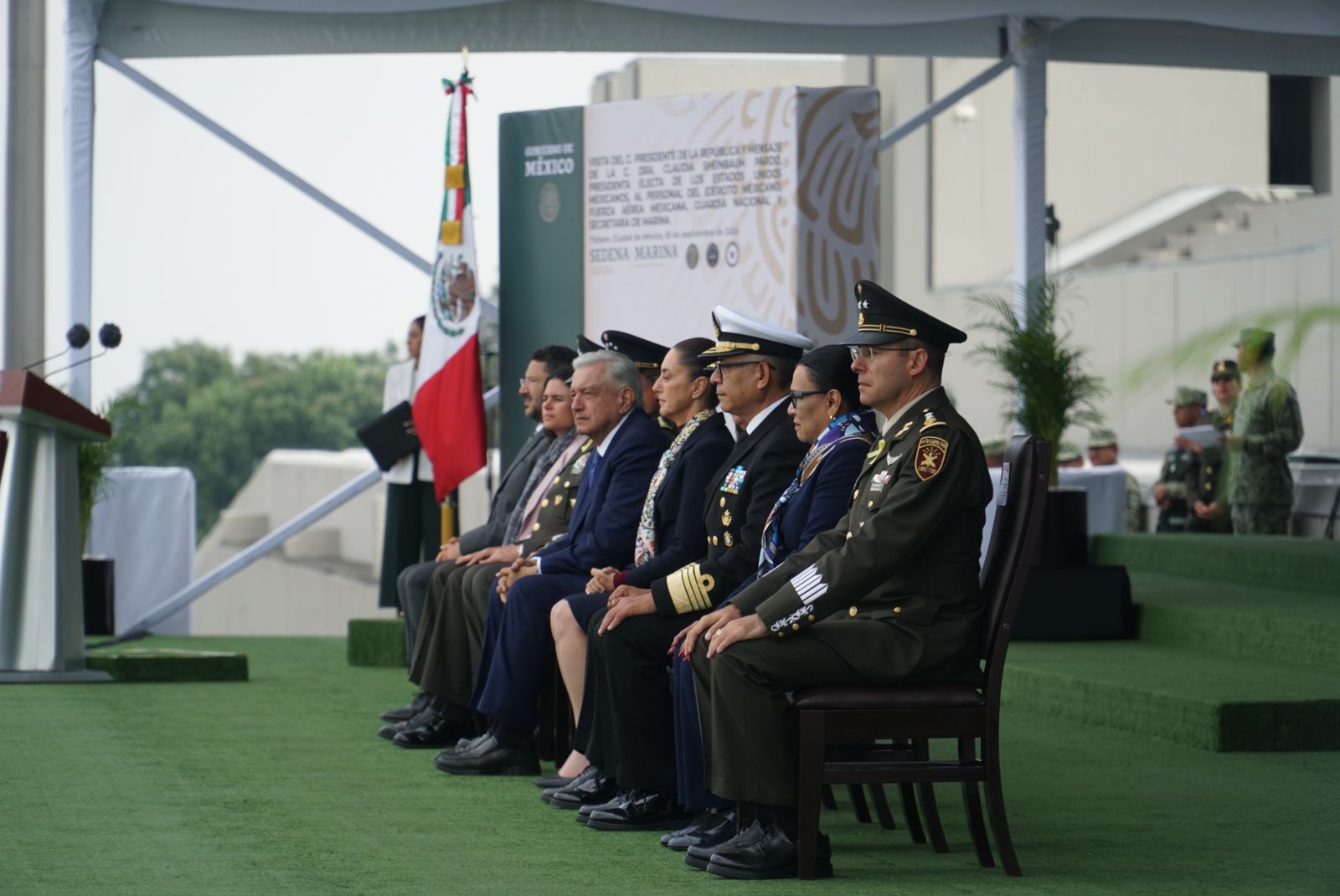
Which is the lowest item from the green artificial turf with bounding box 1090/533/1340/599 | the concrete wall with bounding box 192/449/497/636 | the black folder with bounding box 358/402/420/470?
the concrete wall with bounding box 192/449/497/636

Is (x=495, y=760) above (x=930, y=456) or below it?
below

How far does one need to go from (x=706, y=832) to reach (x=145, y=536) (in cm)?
598

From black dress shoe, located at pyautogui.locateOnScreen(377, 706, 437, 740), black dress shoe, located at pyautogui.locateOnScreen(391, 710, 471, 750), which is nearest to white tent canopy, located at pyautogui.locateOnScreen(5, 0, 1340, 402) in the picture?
black dress shoe, located at pyautogui.locateOnScreen(377, 706, 437, 740)

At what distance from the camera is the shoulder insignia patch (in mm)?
3430

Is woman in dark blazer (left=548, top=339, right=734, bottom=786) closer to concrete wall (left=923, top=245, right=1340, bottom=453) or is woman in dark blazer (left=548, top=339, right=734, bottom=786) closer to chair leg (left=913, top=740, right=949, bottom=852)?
chair leg (left=913, top=740, right=949, bottom=852)

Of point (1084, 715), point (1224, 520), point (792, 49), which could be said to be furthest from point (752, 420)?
point (1224, 520)

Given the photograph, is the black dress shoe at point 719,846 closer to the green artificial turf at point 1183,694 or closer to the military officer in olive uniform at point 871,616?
the military officer in olive uniform at point 871,616

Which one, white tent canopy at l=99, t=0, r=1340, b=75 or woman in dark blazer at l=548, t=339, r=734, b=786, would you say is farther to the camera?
white tent canopy at l=99, t=0, r=1340, b=75

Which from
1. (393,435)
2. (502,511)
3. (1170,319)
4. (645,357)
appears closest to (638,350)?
(645,357)

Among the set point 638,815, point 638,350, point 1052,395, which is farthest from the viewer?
point 1052,395

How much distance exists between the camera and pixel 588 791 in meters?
4.31

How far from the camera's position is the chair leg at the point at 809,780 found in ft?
11.1

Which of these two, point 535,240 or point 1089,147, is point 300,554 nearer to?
point 1089,147

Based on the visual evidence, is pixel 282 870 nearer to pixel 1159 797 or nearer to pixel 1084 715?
pixel 1159 797
